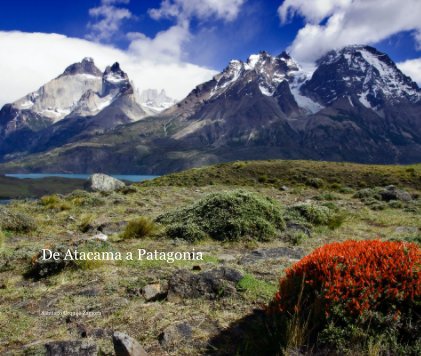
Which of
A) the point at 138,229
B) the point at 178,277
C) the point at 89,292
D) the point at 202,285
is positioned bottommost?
the point at 89,292

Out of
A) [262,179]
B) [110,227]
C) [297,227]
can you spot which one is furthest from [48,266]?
[262,179]

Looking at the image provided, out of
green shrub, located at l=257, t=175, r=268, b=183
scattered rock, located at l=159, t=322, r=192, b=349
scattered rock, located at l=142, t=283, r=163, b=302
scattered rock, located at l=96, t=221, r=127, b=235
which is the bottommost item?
scattered rock, located at l=159, t=322, r=192, b=349

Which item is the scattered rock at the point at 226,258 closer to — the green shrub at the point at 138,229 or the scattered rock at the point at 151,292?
the scattered rock at the point at 151,292

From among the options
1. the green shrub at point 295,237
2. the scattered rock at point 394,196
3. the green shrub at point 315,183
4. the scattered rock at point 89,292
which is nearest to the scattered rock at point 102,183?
the green shrub at point 315,183

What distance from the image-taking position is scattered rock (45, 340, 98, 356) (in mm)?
5766

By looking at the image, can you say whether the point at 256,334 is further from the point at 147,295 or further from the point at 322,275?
the point at 147,295

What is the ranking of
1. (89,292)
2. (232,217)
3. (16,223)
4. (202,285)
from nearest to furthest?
1. (202,285)
2. (89,292)
3. (232,217)
4. (16,223)

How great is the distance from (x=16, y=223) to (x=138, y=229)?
569 cm

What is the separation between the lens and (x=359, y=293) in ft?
18.8

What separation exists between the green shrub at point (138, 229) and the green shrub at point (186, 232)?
0.72m

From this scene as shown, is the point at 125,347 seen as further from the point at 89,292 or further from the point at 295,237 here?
the point at 295,237

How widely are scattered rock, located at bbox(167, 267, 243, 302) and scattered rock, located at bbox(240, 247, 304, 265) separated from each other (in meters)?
2.72

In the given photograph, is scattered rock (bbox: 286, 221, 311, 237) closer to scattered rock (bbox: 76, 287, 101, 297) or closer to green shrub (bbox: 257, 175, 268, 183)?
scattered rock (bbox: 76, 287, 101, 297)

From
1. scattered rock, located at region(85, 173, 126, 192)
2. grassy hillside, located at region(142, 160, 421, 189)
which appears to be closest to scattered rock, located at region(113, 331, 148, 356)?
grassy hillside, located at region(142, 160, 421, 189)
